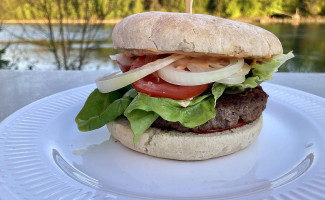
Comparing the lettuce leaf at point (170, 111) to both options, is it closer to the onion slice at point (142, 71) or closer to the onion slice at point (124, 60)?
the onion slice at point (142, 71)

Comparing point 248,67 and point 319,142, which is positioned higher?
point 248,67

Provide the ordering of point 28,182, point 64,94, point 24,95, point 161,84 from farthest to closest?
point 24,95, point 64,94, point 161,84, point 28,182

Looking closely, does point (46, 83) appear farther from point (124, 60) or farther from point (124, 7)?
point (124, 7)

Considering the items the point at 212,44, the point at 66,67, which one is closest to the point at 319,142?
the point at 212,44

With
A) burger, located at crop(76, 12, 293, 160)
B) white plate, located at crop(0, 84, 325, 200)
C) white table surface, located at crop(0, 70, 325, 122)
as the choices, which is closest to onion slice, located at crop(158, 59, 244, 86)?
burger, located at crop(76, 12, 293, 160)

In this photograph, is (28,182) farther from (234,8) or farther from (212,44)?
(234,8)

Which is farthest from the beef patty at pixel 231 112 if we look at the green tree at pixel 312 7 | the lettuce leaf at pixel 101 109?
the green tree at pixel 312 7

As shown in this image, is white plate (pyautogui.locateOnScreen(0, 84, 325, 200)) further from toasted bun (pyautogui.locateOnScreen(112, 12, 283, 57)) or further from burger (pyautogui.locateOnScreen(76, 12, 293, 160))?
toasted bun (pyautogui.locateOnScreen(112, 12, 283, 57))
